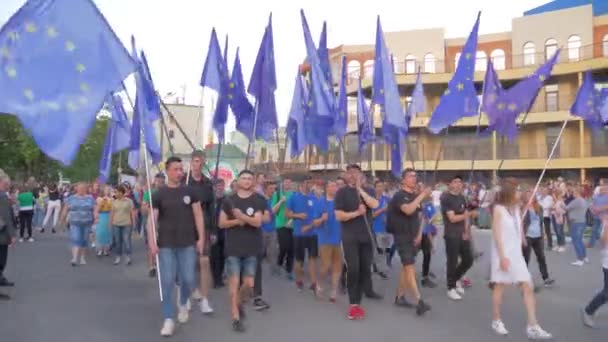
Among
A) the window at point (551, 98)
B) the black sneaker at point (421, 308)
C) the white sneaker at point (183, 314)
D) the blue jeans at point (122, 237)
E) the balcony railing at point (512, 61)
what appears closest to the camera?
the white sneaker at point (183, 314)

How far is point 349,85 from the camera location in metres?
44.7

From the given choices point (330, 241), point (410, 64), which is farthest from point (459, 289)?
A: point (410, 64)

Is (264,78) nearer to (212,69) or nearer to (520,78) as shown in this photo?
(212,69)

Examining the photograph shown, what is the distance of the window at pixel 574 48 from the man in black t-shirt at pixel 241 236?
3702 cm

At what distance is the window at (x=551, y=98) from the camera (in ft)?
131

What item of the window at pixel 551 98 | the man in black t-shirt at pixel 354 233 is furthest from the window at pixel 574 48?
the man in black t-shirt at pixel 354 233

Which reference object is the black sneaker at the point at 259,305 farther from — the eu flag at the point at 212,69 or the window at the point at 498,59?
the window at the point at 498,59

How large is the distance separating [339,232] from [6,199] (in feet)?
16.2

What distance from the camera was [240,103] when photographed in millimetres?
12883

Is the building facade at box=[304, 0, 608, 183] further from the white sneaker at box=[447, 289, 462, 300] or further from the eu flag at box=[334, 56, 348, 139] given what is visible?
the white sneaker at box=[447, 289, 462, 300]

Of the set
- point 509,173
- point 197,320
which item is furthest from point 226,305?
point 509,173

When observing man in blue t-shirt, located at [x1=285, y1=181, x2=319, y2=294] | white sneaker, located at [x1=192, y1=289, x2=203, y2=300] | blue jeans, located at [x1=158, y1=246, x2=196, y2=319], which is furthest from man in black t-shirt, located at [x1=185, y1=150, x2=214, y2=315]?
man in blue t-shirt, located at [x1=285, y1=181, x2=319, y2=294]

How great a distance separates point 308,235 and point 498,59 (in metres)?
36.8

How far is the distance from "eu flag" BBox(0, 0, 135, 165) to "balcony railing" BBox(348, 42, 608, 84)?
29978 millimetres
